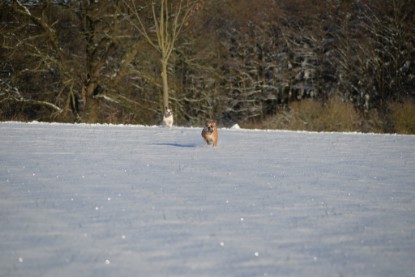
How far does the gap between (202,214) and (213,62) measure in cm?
2927

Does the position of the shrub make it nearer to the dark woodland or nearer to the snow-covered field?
the dark woodland

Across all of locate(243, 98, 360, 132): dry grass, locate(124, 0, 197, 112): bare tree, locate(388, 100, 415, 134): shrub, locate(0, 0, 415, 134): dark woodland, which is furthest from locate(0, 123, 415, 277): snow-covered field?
locate(124, 0, 197, 112): bare tree

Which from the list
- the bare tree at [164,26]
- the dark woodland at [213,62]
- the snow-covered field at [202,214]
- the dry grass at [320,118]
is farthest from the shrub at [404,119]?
the snow-covered field at [202,214]

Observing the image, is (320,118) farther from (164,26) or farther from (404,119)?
(164,26)

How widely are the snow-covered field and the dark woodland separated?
14.4m

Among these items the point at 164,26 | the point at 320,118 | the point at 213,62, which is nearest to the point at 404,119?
the point at 320,118

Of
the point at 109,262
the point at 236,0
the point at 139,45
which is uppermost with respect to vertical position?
the point at 236,0

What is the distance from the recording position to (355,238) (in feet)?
17.6

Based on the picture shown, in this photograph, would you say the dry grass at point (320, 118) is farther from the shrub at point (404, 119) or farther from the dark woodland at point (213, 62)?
the shrub at point (404, 119)

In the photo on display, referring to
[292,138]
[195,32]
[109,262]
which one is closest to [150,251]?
[109,262]

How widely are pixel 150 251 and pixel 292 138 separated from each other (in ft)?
40.5

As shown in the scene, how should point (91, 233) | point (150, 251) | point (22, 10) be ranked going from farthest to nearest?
1. point (22, 10)
2. point (91, 233)
3. point (150, 251)

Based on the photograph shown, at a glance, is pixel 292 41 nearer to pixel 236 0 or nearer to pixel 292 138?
pixel 236 0

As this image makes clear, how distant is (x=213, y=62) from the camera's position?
34844mm
